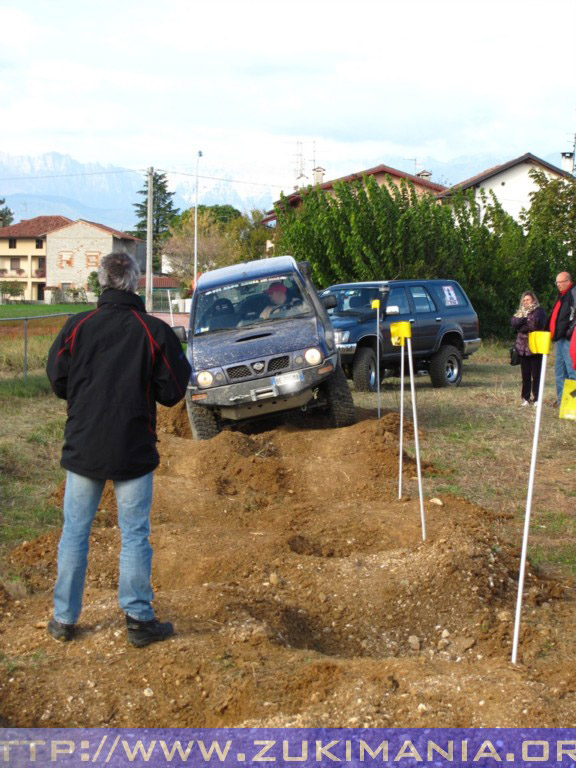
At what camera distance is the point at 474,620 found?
6.02 m

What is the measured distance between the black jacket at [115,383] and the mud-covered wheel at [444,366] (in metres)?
14.6

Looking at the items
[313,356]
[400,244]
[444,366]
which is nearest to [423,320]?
[444,366]

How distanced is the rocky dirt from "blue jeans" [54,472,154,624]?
0.22m

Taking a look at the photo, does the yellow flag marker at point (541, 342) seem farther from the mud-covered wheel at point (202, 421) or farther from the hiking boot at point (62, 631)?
the mud-covered wheel at point (202, 421)

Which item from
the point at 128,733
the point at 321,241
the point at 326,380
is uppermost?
the point at 321,241

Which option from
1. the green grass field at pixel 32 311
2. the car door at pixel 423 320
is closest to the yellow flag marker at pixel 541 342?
the car door at pixel 423 320

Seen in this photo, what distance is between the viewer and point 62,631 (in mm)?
5285

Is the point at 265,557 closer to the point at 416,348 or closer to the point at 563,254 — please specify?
the point at 416,348

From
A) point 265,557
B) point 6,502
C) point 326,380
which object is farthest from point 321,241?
point 265,557

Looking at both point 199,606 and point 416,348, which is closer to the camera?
point 199,606

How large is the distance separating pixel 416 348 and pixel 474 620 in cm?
1311

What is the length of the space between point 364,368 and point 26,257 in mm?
98678

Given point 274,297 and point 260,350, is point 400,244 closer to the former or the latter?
point 274,297

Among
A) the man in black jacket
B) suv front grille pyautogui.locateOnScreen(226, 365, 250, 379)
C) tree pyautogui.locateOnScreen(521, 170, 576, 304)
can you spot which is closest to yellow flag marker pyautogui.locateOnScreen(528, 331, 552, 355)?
the man in black jacket
